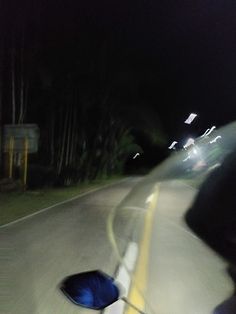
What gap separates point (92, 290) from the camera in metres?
2.58

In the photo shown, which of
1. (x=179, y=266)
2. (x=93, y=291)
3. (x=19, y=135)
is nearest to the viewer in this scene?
(x=93, y=291)

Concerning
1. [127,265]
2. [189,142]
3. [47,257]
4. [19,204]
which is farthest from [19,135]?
[189,142]

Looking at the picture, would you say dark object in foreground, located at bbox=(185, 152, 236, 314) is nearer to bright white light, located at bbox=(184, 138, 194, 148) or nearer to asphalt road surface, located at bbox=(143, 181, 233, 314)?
asphalt road surface, located at bbox=(143, 181, 233, 314)

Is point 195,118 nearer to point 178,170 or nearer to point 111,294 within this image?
point 178,170

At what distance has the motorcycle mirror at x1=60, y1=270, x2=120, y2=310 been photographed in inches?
100

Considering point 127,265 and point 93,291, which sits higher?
point 93,291

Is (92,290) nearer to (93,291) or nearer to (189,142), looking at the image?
(93,291)

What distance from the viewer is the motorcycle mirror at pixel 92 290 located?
2549 mm

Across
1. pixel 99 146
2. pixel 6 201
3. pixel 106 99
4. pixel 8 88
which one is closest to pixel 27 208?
pixel 6 201

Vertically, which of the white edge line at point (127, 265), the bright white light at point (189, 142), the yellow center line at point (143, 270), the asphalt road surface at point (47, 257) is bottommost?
the asphalt road surface at point (47, 257)

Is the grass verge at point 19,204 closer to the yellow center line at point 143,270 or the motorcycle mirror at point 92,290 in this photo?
the yellow center line at point 143,270

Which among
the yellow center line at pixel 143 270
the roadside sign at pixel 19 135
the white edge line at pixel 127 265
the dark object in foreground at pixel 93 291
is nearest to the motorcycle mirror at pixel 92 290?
the dark object in foreground at pixel 93 291


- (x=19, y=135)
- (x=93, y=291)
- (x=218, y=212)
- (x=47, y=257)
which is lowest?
(x=19, y=135)

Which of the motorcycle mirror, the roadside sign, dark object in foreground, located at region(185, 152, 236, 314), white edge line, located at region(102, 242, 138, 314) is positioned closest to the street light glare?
dark object in foreground, located at region(185, 152, 236, 314)
